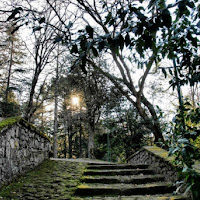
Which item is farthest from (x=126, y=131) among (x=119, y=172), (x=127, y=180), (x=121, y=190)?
(x=121, y=190)

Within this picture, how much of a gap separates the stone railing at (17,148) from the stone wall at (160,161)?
2.65m

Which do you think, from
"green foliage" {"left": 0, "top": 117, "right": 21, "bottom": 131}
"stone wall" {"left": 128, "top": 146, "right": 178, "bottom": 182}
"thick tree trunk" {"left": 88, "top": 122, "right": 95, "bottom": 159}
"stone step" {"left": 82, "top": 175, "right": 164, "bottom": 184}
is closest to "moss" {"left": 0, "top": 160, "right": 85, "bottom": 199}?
"stone step" {"left": 82, "top": 175, "right": 164, "bottom": 184}

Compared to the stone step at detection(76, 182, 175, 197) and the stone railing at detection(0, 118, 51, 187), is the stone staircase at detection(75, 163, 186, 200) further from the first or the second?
the stone railing at detection(0, 118, 51, 187)

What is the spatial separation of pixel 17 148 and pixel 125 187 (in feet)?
6.78

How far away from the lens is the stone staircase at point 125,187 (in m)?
2.95

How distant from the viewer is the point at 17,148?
346cm

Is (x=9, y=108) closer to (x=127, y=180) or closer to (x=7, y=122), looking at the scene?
(x=7, y=122)

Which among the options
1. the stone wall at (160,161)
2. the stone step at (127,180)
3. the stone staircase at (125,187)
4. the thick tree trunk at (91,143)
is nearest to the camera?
the stone staircase at (125,187)

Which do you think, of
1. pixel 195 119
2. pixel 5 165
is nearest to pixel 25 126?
pixel 5 165

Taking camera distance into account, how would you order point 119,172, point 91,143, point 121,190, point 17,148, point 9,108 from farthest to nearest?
1. point 91,143
2. point 9,108
3. point 119,172
4. point 17,148
5. point 121,190

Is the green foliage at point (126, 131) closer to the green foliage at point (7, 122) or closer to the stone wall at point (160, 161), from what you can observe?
the stone wall at point (160, 161)

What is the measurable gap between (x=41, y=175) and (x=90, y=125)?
27.7ft

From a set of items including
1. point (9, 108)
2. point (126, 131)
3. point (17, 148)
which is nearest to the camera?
point (17, 148)

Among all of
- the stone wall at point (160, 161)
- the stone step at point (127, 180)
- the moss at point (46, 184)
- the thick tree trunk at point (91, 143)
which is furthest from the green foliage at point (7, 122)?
the thick tree trunk at point (91, 143)
